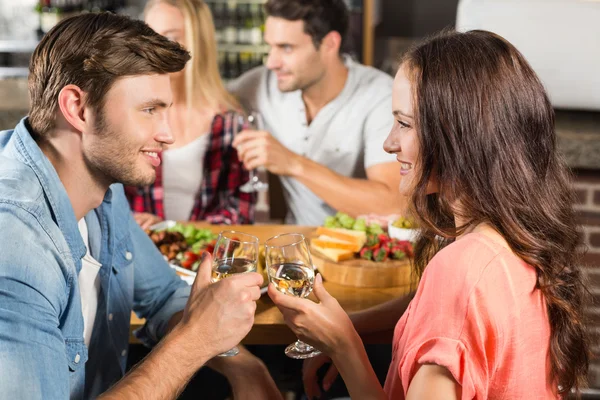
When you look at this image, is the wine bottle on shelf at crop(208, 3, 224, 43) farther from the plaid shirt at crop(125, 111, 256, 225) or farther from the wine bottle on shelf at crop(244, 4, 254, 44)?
the plaid shirt at crop(125, 111, 256, 225)

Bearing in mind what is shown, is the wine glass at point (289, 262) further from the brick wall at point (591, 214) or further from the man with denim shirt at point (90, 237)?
the brick wall at point (591, 214)

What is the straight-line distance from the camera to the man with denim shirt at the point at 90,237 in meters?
1.24

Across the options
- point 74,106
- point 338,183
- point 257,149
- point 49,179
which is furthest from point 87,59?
point 338,183

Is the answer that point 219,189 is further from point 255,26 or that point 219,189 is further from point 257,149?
point 255,26

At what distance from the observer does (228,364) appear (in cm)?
167

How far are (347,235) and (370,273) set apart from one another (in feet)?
0.51

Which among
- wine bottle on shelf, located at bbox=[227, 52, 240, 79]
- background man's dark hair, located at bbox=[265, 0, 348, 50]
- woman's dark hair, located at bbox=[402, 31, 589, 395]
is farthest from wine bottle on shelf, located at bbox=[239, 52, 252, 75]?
woman's dark hair, located at bbox=[402, 31, 589, 395]

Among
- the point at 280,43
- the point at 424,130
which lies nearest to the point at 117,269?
the point at 424,130

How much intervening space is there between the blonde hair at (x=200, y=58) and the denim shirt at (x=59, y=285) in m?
1.23

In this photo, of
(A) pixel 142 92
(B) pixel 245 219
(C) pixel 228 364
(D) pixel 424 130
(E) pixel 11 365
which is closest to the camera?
(E) pixel 11 365

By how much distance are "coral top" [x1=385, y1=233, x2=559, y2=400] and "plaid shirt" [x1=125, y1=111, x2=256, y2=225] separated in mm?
1880

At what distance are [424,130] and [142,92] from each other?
0.64 meters

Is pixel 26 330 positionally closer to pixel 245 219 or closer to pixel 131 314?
pixel 131 314

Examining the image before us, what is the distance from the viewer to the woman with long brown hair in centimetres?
118
